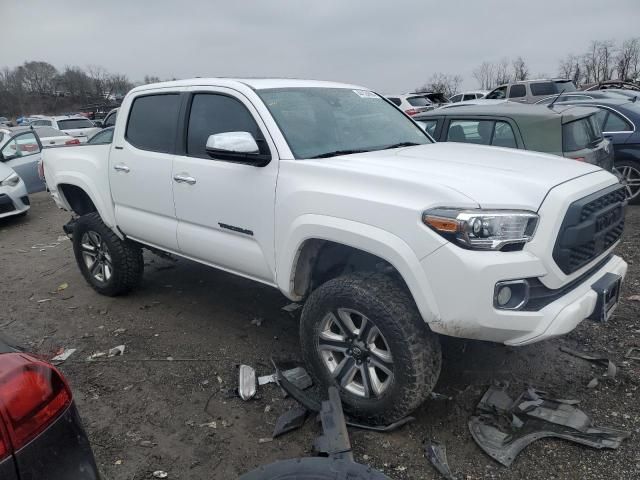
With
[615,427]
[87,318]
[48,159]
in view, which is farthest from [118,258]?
[615,427]

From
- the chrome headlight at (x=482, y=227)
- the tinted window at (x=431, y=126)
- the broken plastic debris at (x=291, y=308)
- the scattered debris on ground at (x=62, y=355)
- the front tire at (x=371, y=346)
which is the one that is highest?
the tinted window at (x=431, y=126)

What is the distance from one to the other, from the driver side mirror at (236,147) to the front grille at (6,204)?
290 inches

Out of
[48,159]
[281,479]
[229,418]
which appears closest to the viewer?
[281,479]

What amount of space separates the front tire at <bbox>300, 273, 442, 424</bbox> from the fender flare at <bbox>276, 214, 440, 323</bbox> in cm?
17

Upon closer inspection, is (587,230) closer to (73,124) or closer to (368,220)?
(368,220)

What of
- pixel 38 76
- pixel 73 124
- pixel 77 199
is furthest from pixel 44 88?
pixel 77 199

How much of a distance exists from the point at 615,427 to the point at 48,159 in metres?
5.37

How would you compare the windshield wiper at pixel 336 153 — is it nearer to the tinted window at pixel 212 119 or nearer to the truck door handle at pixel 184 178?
the tinted window at pixel 212 119

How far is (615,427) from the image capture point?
2.87m

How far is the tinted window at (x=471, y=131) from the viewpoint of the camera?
19.8ft

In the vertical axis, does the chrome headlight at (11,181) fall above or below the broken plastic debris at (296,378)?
above

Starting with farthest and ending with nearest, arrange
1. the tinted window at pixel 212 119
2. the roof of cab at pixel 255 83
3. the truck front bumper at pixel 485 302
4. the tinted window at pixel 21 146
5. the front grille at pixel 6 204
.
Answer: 1. the tinted window at pixel 21 146
2. the front grille at pixel 6 204
3. the roof of cab at pixel 255 83
4. the tinted window at pixel 212 119
5. the truck front bumper at pixel 485 302

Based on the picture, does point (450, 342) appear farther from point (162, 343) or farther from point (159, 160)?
point (159, 160)

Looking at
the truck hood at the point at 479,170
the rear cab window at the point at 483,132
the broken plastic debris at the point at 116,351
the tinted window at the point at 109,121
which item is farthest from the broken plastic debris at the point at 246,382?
the tinted window at the point at 109,121
